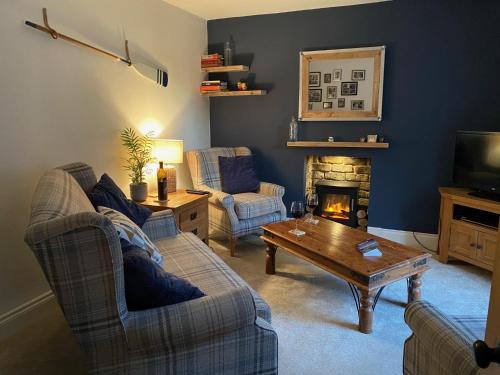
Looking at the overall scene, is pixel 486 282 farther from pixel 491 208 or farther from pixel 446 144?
pixel 446 144

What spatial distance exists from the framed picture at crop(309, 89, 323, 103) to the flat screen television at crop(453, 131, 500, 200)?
1439 millimetres

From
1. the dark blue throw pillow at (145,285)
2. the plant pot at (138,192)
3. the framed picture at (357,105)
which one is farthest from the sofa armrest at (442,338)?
the framed picture at (357,105)

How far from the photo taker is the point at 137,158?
315 centimetres

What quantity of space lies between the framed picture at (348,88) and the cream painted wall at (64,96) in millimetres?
1832

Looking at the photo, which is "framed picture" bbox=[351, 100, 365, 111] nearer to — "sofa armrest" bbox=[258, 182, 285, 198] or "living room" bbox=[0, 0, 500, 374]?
"living room" bbox=[0, 0, 500, 374]

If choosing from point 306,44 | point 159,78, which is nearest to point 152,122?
point 159,78

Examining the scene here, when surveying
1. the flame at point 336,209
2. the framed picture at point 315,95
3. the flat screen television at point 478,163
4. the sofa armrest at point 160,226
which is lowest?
the flame at point 336,209

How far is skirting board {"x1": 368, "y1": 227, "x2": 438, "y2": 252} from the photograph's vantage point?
12.4 ft

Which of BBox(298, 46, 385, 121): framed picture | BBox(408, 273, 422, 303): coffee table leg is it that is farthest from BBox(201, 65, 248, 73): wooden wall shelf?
BBox(408, 273, 422, 303): coffee table leg

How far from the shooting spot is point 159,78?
3596 millimetres

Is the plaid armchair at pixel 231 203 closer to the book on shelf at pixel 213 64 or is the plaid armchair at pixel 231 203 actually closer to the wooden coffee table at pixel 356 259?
the wooden coffee table at pixel 356 259

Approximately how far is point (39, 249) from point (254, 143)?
343cm

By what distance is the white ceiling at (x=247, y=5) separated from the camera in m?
3.67

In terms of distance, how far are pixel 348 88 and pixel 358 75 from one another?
0.53ft
